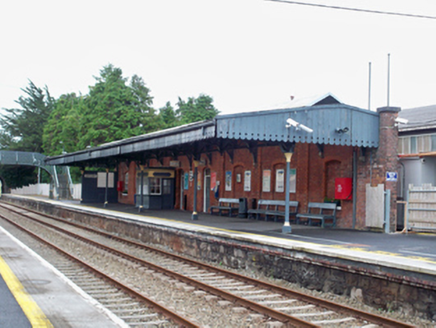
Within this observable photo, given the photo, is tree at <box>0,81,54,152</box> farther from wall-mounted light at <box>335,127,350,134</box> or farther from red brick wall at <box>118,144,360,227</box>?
wall-mounted light at <box>335,127,350,134</box>

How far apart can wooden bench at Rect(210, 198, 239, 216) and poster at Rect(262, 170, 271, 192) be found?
1.75m

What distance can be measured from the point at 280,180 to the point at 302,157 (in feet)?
4.93

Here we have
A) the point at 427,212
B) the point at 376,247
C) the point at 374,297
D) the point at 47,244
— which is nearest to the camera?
the point at 374,297

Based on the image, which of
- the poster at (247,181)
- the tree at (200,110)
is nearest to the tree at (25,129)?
the tree at (200,110)

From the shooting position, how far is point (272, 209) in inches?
738

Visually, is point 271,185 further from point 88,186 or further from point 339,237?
point 88,186

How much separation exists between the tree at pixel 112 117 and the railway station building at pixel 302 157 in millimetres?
19129

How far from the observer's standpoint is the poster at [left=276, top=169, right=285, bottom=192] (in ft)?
59.5

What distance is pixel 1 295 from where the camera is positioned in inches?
284

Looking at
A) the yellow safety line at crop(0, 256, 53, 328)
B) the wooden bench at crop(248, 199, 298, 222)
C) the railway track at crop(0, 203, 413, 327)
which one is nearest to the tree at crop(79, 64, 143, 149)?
the wooden bench at crop(248, 199, 298, 222)

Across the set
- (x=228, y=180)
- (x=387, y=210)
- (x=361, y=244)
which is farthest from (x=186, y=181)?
(x=361, y=244)

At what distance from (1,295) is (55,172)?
4049cm

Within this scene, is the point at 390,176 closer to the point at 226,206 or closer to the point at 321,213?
the point at 321,213

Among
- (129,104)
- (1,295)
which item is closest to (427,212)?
(1,295)
